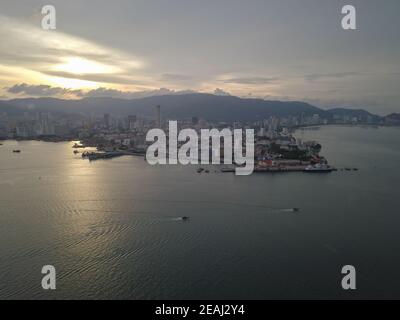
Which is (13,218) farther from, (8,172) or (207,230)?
(8,172)

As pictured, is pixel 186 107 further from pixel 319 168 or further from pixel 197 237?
pixel 197 237

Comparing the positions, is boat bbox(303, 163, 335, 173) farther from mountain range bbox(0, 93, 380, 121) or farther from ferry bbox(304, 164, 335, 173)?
mountain range bbox(0, 93, 380, 121)

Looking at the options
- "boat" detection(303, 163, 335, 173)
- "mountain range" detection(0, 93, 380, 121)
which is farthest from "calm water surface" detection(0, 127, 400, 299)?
"mountain range" detection(0, 93, 380, 121)

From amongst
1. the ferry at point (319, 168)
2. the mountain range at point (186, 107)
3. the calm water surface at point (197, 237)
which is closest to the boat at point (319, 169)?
the ferry at point (319, 168)

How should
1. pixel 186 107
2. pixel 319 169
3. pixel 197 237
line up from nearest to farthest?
pixel 197 237
pixel 319 169
pixel 186 107

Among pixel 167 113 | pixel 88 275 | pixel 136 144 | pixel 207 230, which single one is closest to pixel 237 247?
pixel 207 230

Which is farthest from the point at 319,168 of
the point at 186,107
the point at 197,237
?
the point at 186,107
